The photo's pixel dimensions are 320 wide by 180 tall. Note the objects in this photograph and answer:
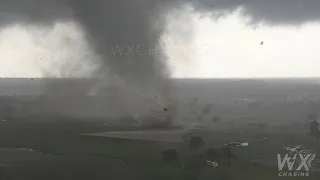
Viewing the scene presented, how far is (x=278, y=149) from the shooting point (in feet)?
26.9

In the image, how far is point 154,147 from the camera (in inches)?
344

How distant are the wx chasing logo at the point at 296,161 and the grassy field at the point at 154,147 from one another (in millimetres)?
148

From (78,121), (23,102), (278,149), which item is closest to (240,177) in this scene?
(278,149)

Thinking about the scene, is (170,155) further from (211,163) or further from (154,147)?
(211,163)

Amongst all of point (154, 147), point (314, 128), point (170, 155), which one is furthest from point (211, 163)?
point (314, 128)

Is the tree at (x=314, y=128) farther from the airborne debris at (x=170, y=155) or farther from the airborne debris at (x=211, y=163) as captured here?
the airborne debris at (x=170, y=155)

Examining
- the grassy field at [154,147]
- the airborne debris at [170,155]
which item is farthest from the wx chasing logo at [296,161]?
the airborne debris at [170,155]

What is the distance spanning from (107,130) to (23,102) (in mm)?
2914

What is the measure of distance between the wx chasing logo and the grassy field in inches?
5.8

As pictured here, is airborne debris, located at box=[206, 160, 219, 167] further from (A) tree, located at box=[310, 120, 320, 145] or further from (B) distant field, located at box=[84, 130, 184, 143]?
(A) tree, located at box=[310, 120, 320, 145]

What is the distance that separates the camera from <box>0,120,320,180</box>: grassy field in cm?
773

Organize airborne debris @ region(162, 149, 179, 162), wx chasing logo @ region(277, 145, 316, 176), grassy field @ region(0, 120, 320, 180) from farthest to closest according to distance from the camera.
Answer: airborne debris @ region(162, 149, 179, 162)
grassy field @ region(0, 120, 320, 180)
wx chasing logo @ region(277, 145, 316, 176)

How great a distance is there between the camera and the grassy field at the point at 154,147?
25.4 ft

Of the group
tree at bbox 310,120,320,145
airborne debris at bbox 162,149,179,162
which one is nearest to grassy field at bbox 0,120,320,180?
airborne debris at bbox 162,149,179,162
